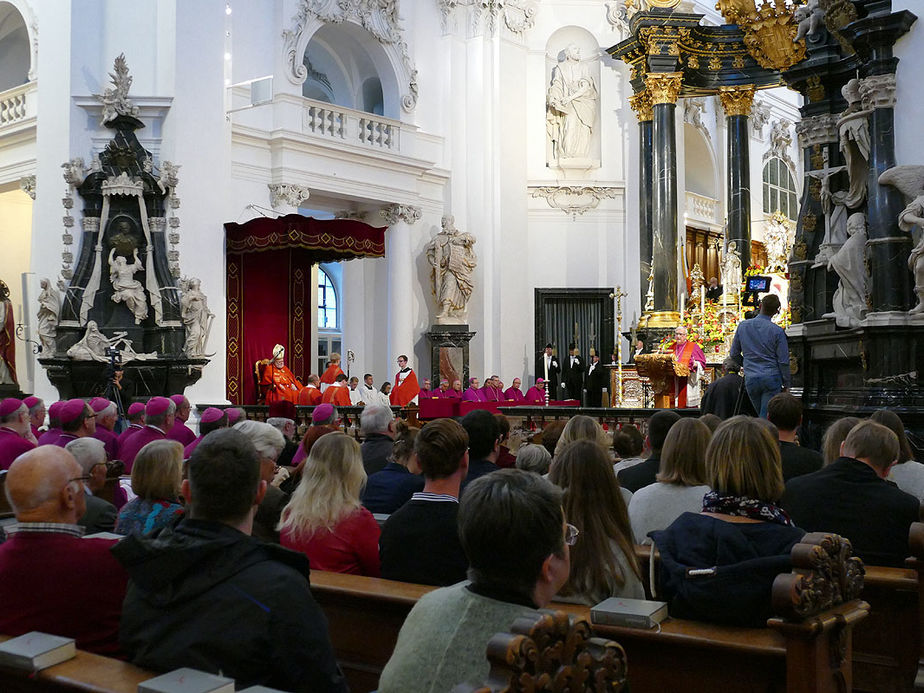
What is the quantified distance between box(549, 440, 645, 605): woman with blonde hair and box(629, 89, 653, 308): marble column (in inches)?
618

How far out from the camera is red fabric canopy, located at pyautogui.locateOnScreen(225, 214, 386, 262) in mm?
14930

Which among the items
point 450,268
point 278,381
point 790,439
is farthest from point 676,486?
point 450,268

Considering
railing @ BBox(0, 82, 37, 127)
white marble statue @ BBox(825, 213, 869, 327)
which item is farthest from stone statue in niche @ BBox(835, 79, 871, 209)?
railing @ BBox(0, 82, 37, 127)

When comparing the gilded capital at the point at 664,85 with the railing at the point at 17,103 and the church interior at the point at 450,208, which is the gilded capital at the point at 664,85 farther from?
the railing at the point at 17,103

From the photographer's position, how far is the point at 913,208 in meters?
7.89

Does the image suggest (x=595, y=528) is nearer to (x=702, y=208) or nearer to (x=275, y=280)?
(x=275, y=280)

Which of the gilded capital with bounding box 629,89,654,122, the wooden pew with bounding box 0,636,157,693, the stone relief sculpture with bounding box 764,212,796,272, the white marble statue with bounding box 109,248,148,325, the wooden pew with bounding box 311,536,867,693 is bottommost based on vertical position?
the wooden pew with bounding box 311,536,867,693

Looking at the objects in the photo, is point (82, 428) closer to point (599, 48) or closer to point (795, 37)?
point (795, 37)

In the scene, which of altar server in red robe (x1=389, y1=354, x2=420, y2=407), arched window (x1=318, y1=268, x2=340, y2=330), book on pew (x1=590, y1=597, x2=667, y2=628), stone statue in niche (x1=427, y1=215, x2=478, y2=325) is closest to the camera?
book on pew (x1=590, y1=597, x2=667, y2=628)

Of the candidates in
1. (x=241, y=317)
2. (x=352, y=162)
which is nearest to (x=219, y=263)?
(x=241, y=317)

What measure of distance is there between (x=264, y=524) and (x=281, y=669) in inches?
76.3

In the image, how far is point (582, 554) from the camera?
3.12 m

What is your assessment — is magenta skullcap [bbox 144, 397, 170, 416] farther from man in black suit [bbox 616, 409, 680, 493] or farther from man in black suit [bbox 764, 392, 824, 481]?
man in black suit [bbox 764, 392, 824, 481]

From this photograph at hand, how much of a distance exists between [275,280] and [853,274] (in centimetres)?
1065
